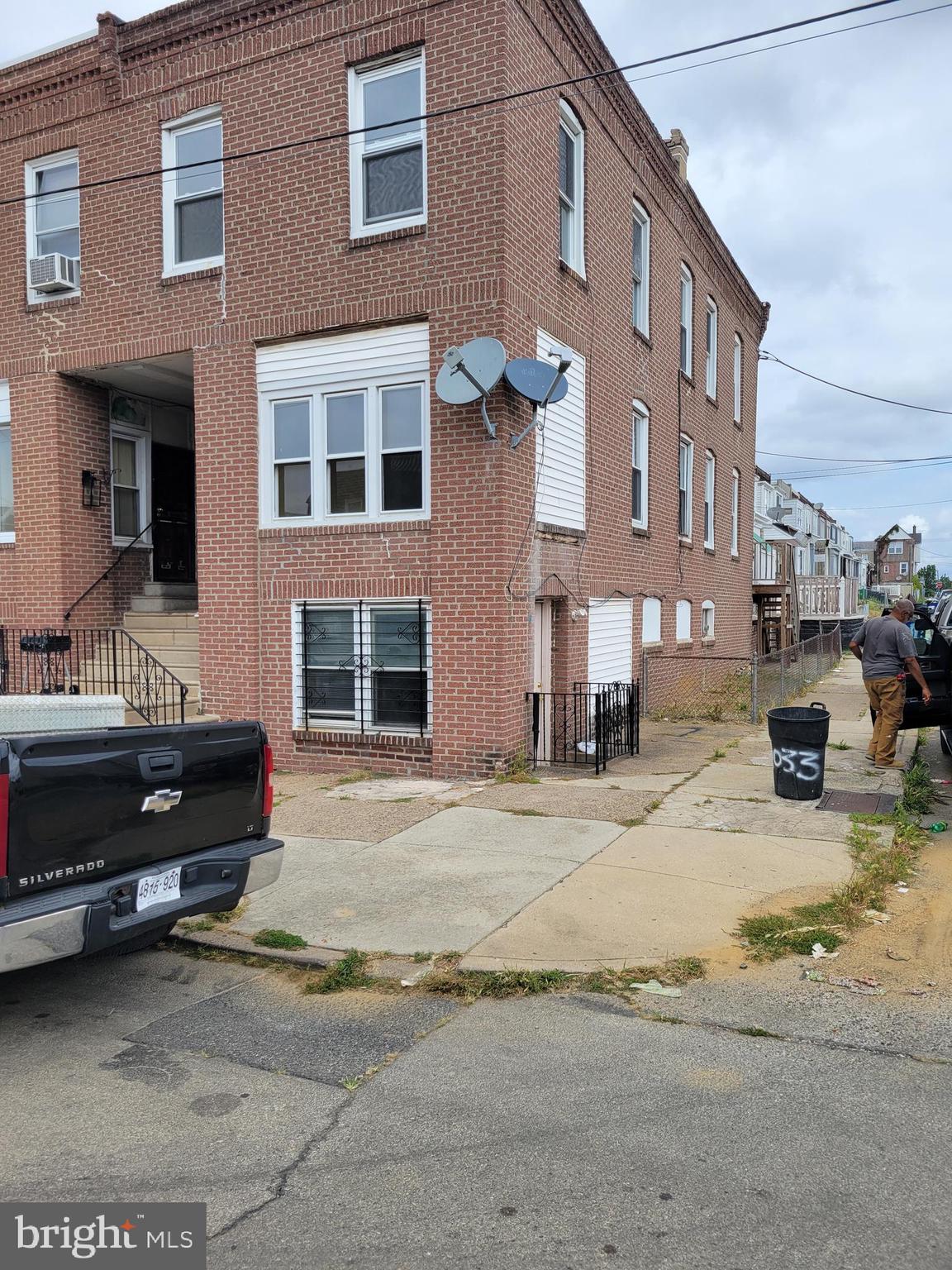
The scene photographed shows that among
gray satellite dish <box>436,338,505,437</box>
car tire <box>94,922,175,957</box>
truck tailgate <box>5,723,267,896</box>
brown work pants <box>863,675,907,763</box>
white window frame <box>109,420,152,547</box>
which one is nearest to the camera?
truck tailgate <box>5,723,267,896</box>

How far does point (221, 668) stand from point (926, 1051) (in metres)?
9.33

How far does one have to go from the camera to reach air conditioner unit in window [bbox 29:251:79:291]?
41.5 feet

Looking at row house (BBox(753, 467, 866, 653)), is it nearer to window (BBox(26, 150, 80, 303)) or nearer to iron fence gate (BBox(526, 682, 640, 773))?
iron fence gate (BBox(526, 682, 640, 773))

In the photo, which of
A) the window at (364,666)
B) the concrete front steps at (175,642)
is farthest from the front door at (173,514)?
the window at (364,666)

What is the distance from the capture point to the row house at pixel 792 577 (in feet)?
89.0

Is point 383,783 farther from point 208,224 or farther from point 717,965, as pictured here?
point 208,224

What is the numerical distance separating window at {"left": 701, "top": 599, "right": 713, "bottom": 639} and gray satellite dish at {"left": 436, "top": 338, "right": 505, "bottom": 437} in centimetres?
1129

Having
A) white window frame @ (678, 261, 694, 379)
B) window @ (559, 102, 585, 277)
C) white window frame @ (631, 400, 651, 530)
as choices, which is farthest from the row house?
window @ (559, 102, 585, 277)

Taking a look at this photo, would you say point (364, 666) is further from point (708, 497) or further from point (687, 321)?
point (708, 497)

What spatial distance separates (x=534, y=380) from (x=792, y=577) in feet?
65.2

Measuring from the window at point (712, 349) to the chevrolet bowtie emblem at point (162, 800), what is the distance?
17.4 metres

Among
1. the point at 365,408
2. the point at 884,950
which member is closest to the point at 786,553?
the point at 365,408

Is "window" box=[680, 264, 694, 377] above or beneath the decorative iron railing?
above

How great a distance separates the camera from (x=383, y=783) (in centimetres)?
1034
